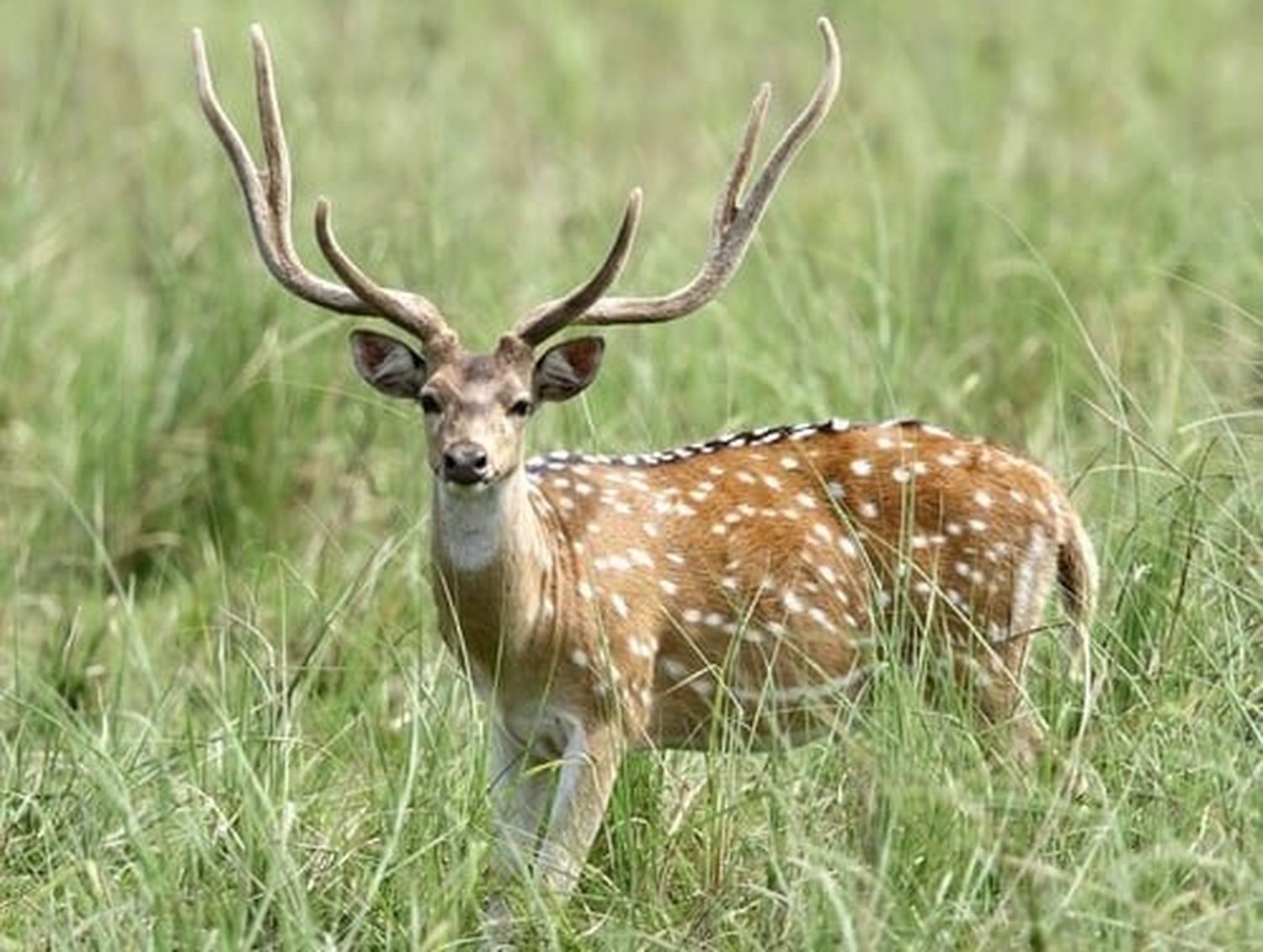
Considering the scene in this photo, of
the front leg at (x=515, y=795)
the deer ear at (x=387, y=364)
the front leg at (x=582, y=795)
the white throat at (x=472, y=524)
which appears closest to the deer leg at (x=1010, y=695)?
the front leg at (x=582, y=795)

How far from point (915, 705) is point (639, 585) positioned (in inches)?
33.2

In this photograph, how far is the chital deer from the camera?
6.12 m

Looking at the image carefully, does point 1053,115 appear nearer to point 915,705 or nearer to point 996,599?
point 996,599

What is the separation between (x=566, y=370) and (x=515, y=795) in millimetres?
792

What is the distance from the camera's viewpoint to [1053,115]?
1159 centimetres

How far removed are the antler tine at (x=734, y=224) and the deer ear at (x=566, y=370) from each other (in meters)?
0.05

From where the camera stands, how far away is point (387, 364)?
625 centimetres

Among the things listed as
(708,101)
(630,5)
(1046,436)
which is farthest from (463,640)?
(630,5)

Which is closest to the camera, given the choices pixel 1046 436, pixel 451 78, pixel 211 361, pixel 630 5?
pixel 1046 436

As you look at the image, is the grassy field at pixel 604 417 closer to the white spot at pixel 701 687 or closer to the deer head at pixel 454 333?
the white spot at pixel 701 687

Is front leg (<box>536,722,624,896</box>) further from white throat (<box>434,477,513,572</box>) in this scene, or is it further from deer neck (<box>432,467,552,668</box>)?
white throat (<box>434,477,513,572</box>)

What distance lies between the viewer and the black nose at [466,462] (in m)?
5.88

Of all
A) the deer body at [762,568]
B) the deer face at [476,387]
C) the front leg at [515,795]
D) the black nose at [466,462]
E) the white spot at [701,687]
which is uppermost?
the deer face at [476,387]

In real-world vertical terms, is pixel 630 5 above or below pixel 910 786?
above
